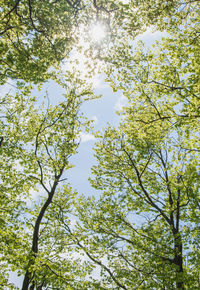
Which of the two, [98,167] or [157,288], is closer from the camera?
[157,288]

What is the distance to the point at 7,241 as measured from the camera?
30.7ft

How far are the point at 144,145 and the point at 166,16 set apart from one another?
7.72 metres

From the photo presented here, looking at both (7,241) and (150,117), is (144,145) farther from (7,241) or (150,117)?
(7,241)

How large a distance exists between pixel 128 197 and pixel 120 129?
5.12 meters

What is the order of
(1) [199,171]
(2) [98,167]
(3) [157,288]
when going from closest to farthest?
(3) [157,288], (1) [199,171], (2) [98,167]

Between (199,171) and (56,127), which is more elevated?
(56,127)

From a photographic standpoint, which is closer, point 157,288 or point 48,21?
point 48,21

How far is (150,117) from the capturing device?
1502 centimetres

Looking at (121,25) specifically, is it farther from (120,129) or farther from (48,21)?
(120,129)

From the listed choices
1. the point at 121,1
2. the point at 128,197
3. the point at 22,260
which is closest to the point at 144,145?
the point at 128,197

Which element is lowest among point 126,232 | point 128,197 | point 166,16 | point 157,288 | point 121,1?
point 157,288

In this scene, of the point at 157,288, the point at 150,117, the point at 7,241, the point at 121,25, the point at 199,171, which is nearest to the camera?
the point at 7,241

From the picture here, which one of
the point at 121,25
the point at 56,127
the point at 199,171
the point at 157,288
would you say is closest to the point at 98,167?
the point at 56,127

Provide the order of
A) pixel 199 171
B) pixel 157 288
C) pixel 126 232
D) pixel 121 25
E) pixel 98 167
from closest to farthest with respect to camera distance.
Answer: pixel 121 25, pixel 157 288, pixel 199 171, pixel 126 232, pixel 98 167
